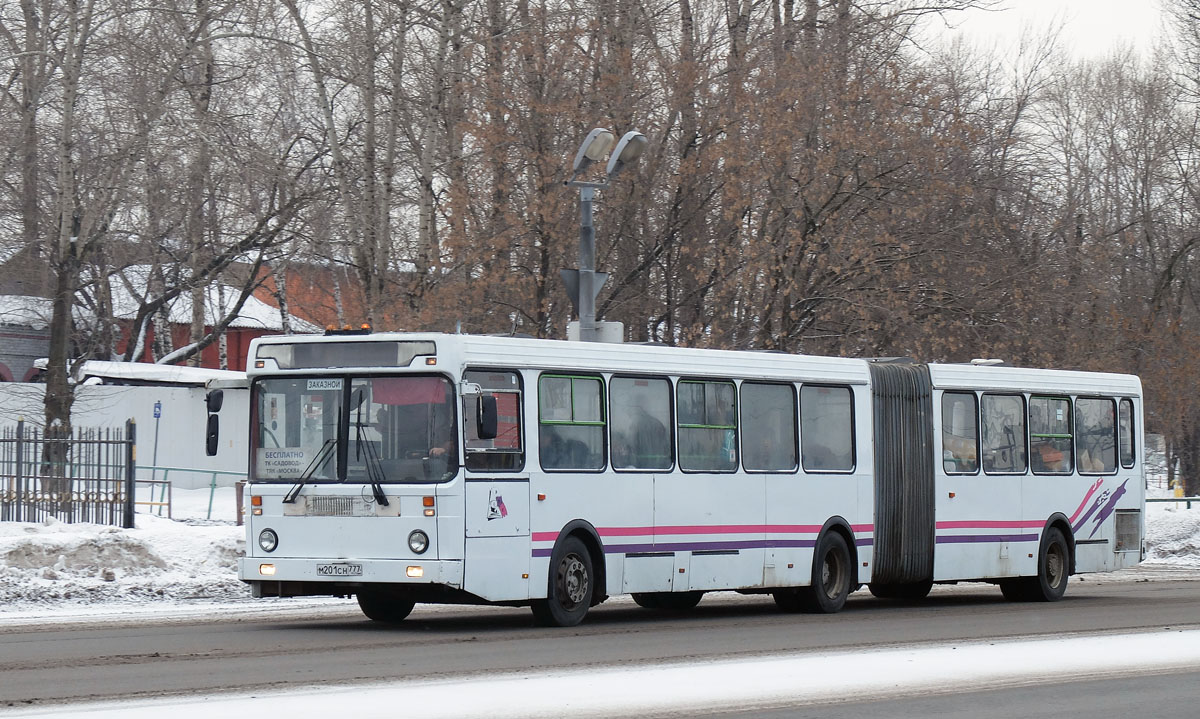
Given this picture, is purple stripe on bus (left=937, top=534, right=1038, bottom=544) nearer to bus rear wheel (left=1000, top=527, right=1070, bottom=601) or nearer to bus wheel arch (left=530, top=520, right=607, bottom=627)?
bus rear wheel (left=1000, top=527, right=1070, bottom=601)

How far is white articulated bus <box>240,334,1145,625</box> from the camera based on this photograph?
1483cm

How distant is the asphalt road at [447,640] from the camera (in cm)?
1116

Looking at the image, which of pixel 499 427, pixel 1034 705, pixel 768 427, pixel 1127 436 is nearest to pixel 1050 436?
pixel 1127 436

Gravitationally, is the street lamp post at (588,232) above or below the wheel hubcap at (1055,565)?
above

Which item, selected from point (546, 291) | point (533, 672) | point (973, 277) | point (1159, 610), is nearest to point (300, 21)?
point (546, 291)

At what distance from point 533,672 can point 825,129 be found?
20.3 meters

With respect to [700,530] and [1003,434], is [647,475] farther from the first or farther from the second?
[1003,434]

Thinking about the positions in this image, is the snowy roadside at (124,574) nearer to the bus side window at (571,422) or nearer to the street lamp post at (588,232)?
the bus side window at (571,422)

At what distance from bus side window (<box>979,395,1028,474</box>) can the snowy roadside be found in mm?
8079

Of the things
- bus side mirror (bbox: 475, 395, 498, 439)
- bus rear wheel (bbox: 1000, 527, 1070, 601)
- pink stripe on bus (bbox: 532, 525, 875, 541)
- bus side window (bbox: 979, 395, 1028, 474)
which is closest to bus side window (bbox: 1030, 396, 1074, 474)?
bus side window (bbox: 979, 395, 1028, 474)

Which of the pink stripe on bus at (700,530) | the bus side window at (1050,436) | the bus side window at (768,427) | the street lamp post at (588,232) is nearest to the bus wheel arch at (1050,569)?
the bus side window at (1050,436)

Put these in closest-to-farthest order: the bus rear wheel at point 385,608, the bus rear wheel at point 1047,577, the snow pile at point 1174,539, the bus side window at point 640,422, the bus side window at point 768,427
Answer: the bus rear wheel at point 385,608, the bus side window at point 640,422, the bus side window at point 768,427, the bus rear wheel at point 1047,577, the snow pile at point 1174,539

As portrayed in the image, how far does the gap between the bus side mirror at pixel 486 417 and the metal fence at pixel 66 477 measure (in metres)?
9.86

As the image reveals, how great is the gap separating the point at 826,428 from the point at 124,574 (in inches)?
336
